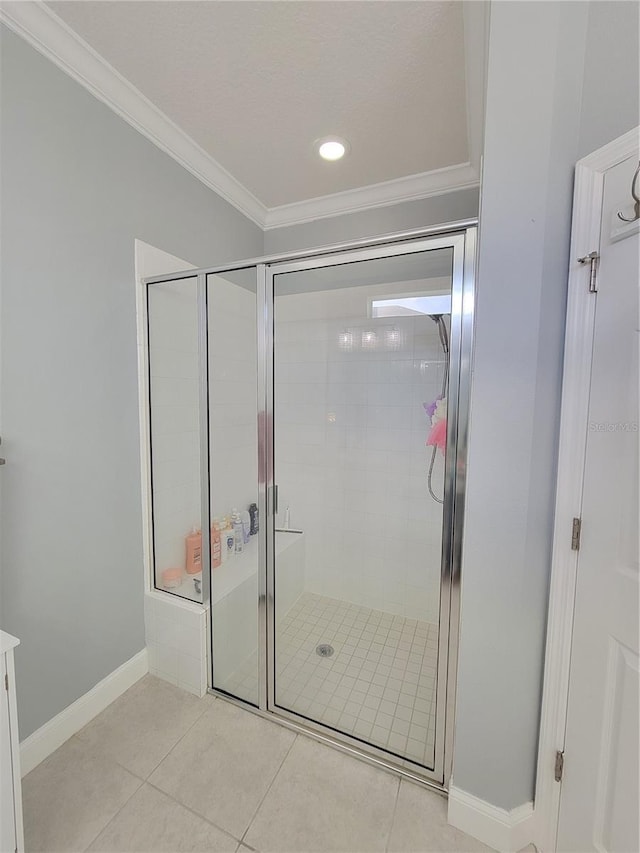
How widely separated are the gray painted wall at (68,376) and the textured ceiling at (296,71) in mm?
257

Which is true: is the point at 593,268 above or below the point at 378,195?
below

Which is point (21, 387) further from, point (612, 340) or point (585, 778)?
point (585, 778)

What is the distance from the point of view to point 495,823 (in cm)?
111

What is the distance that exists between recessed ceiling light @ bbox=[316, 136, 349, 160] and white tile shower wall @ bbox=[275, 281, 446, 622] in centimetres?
68

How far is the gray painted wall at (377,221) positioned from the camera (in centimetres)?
207

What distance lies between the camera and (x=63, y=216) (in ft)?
4.48

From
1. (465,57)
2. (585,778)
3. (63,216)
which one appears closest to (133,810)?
(585,778)

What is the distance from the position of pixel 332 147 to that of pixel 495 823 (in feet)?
9.18

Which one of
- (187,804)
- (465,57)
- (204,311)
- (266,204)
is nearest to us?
(187,804)

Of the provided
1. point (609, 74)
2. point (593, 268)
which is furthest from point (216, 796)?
point (609, 74)

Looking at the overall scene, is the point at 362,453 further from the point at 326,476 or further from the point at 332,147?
the point at 332,147

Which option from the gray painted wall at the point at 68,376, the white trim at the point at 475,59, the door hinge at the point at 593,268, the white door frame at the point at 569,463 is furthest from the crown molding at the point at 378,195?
the door hinge at the point at 593,268

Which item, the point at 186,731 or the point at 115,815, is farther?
the point at 186,731

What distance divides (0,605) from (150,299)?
1362mm
